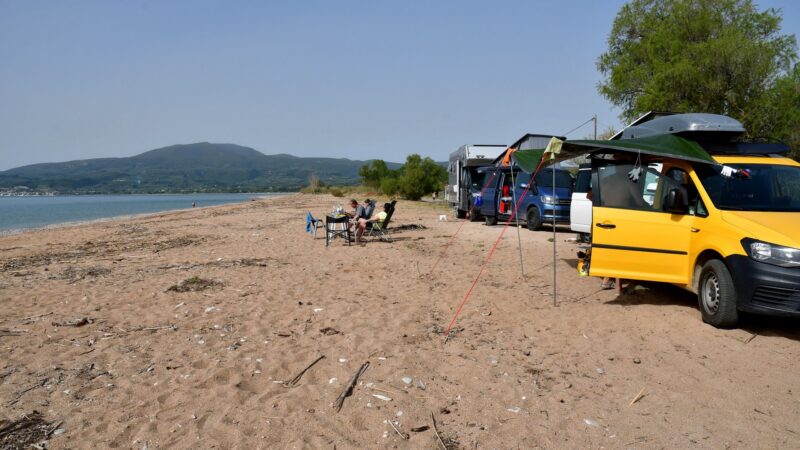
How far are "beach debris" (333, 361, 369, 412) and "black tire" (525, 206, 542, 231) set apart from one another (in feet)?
37.4

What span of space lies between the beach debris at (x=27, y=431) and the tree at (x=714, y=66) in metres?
20.7

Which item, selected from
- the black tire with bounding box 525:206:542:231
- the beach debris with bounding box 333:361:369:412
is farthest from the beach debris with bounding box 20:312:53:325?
the black tire with bounding box 525:206:542:231

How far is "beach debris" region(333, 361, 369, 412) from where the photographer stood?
3.86 m

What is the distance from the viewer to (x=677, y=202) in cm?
602

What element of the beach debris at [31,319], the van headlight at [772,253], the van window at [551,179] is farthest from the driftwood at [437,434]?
the van window at [551,179]

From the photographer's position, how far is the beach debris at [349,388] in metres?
3.86

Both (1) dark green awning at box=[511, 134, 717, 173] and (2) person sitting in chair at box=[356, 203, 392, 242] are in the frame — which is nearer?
(1) dark green awning at box=[511, 134, 717, 173]

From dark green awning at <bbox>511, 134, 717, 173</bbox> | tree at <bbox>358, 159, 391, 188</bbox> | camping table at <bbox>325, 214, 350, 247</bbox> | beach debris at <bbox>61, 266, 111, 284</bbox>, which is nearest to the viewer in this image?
dark green awning at <bbox>511, 134, 717, 173</bbox>

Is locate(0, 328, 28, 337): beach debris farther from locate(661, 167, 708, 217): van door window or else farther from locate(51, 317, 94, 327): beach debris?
locate(661, 167, 708, 217): van door window

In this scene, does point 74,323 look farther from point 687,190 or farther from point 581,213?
point 581,213

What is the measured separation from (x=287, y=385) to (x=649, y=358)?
10.9ft

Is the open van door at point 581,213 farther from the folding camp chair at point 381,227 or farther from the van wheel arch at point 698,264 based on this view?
the folding camp chair at point 381,227

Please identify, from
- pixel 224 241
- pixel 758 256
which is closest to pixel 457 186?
pixel 224 241

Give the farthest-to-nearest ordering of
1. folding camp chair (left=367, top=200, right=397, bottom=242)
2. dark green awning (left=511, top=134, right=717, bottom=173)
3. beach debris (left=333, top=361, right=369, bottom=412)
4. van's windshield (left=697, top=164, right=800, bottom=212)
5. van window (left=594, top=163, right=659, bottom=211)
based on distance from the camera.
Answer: folding camp chair (left=367, top=200, right=397, bottom=242), van window (left=594, top=163, right=659, bottom=211), dark green awning (left=511, top=134, right=717, bottom=173), van's windshield (left=697, top=164, right=800, bottom=212), beach debris (left=333, top=361, right=369, bottom=412)
